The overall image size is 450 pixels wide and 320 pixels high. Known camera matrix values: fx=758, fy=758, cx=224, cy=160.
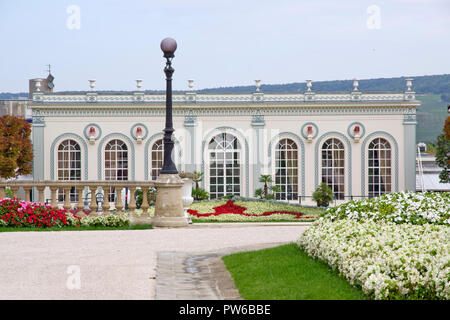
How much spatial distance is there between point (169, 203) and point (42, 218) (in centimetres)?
259

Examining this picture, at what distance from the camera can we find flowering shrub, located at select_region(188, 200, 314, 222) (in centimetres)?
2470

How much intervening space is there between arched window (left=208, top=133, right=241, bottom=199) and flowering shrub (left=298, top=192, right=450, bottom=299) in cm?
2445

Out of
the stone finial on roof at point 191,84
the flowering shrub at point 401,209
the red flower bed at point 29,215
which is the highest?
the stone finial on roof at point 191,84

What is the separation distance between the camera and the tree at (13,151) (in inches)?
1529

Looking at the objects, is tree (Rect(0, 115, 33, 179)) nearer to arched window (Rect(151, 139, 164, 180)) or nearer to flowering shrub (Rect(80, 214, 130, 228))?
arched window (Rect(151, 139, 164, 180))

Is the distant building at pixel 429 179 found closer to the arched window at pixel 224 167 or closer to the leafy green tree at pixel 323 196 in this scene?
the leafy green tree at pixel 323 196

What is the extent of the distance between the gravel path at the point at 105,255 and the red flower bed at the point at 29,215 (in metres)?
1.13

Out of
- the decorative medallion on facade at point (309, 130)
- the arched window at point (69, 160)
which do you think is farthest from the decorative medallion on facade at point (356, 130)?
the arched window at point (69, 160)

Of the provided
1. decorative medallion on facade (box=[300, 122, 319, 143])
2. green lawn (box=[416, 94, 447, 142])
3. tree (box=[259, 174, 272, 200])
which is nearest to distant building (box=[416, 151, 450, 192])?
decorative medallion on facade (box=[300, 122, 319, 143])

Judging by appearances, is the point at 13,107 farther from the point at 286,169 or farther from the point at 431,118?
the point at 431,118

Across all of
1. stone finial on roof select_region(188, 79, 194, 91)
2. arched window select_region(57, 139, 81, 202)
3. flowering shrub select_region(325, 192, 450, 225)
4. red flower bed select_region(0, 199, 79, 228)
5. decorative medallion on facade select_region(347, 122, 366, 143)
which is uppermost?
stone finial on roof select_region(188, 79, 194, 91)

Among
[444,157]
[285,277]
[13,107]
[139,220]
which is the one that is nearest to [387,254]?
[285,277]

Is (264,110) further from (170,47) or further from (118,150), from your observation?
(170,47)
